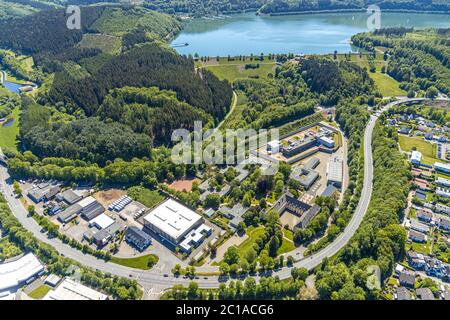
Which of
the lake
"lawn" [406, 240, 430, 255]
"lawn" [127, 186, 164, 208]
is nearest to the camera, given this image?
"lawn" [406, 240, 430, 255]

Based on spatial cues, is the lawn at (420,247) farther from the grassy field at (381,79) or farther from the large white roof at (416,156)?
the grassy field at (381,79)

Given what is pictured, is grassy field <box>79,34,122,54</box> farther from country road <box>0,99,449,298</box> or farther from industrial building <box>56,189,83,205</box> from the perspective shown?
country road <box>0,99,449,298</box>

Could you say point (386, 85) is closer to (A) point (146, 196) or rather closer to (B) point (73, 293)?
(A) point (146, 196)

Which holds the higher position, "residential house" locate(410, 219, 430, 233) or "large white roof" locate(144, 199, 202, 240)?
"large white roof" locate(144, 199, 202, 240)

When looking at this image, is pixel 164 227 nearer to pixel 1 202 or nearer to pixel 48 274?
pixel 48 274

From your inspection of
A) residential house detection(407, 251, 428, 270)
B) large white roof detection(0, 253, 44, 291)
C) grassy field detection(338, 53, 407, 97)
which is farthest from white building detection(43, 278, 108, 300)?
grassy field detection(338, 53, 407, 97)

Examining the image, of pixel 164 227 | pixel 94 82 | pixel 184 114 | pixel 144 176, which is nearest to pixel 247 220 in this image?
pixel 164 227
